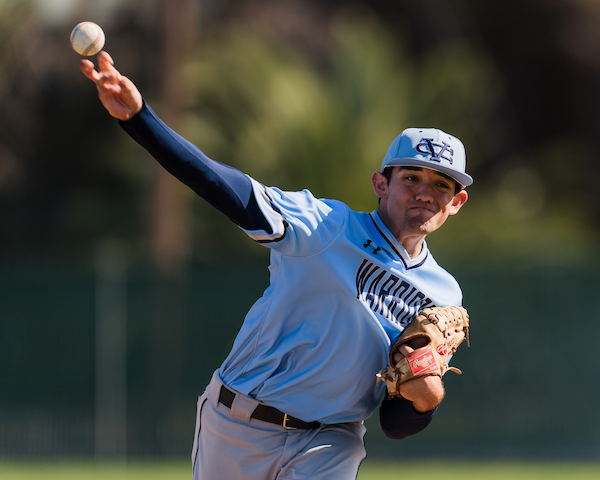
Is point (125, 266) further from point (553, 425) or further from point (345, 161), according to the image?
point (553, 425)

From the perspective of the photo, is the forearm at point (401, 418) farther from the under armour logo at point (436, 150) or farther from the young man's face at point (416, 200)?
the under armour logo at point (436, 150)

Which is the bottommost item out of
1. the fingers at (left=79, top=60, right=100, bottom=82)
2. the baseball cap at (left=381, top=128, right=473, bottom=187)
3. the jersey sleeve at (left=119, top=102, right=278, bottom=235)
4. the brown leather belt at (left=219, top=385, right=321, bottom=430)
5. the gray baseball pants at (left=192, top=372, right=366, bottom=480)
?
the gray baseball pants at (left=192, top=372, right=366, bottom=480)

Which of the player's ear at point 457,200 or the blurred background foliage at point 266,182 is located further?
the blurred background foliage at point 266,182

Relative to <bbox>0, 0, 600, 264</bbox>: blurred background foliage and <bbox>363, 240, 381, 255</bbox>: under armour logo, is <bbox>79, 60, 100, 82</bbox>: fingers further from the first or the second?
<bbox>0, 0, 600, 264</bbox>: blurred background foliage

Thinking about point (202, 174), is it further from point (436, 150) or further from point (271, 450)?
point (271, 450)

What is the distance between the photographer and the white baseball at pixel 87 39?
9.82 ft

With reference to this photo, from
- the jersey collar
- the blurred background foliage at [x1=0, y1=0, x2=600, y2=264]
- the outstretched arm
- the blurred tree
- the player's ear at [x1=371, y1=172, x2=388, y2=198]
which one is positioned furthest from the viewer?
the blurred background foliage at [x1=0, y1=0, x2=600, y2=264]

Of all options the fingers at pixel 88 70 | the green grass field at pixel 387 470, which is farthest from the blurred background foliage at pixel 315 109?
the fingers at pixel 88 70

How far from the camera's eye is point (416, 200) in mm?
→ 3660

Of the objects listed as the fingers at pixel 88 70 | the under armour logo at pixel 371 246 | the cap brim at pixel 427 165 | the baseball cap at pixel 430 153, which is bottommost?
the under armour logo at pixel 371 246

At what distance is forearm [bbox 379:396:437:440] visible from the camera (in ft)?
12.4

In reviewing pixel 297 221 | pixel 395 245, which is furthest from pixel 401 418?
pixel 297 221

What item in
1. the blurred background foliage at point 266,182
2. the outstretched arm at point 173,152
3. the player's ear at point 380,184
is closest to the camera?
the outstretched arm at point 173,152

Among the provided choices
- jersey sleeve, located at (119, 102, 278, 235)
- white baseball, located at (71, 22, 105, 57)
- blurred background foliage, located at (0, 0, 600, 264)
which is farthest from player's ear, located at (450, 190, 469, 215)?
blurred background foliage, located at (0, 0, 600, 264)
